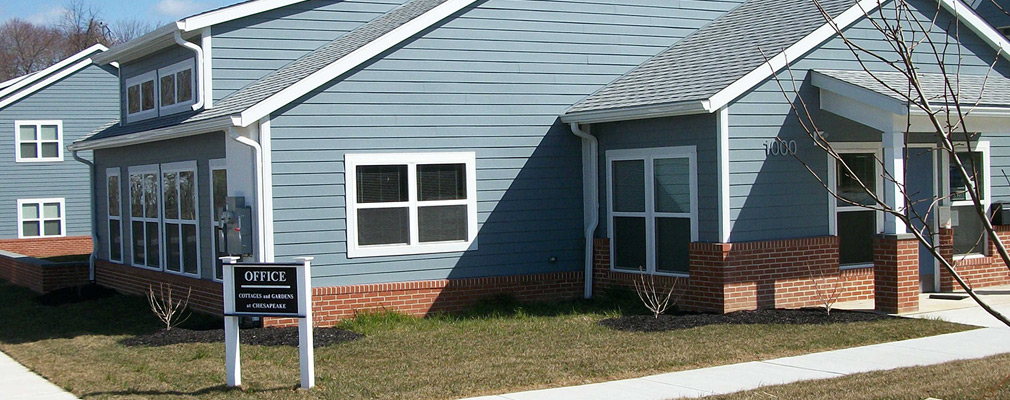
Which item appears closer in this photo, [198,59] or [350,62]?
[350,62]

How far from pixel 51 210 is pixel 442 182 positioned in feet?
68.6

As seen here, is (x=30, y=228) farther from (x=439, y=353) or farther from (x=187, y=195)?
(x=439, y=353)

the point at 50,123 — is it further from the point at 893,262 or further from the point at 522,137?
the point at 893,262

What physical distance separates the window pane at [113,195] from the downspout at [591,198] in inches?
341

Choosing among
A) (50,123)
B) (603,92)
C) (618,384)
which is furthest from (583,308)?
(50,123)

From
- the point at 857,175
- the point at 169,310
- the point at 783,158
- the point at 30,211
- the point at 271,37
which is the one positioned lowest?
the point at 169,310

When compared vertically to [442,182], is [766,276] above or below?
below

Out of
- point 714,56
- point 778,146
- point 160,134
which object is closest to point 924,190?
point 778,146

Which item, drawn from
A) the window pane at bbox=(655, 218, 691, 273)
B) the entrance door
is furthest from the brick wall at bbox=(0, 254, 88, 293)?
the entrance door

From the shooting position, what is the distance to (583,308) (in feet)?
46.9

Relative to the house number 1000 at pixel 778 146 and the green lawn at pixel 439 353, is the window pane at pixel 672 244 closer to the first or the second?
the green lawn at pixel 439 353

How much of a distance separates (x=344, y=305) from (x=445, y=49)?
12.4ft

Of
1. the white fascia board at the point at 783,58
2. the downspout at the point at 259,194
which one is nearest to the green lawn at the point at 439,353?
the downspout at the point at 259,194

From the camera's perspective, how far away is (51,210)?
30.8m
